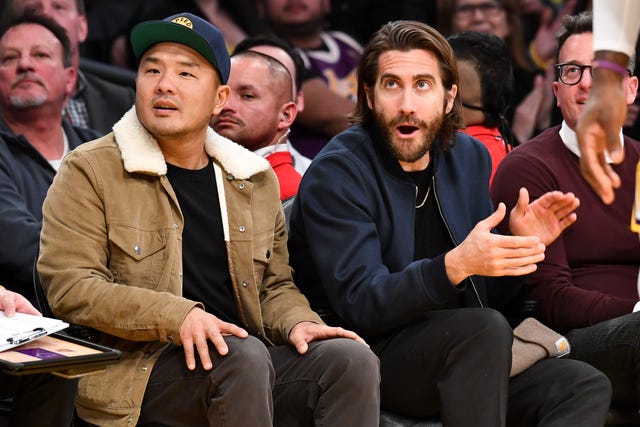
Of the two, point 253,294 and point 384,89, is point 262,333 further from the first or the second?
point 384,89

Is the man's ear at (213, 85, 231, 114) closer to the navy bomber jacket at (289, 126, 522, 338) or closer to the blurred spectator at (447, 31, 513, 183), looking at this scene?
the navy bomber jacket at (289, 126, 522, 338)

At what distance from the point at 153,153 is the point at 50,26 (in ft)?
5.89

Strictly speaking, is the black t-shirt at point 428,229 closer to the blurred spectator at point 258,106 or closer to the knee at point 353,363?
the knee at point 353,363

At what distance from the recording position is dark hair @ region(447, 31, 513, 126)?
4.32m

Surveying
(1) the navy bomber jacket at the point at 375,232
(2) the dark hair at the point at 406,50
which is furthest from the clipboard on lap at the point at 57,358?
(2) the dark hair at the point at 406,50

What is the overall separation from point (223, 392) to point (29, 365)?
0.49 meters

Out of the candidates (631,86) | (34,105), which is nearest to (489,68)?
(631,86)

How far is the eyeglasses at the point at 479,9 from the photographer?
18.6 ft

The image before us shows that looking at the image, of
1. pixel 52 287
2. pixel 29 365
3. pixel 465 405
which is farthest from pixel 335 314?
pixel 29 365

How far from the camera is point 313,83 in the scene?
5.45m

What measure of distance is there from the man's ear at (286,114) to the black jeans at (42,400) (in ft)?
6.08

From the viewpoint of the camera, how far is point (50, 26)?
4.71m

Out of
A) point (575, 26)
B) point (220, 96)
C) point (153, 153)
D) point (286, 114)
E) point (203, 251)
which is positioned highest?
point (575, 26)

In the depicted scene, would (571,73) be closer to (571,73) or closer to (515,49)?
(571,73)
